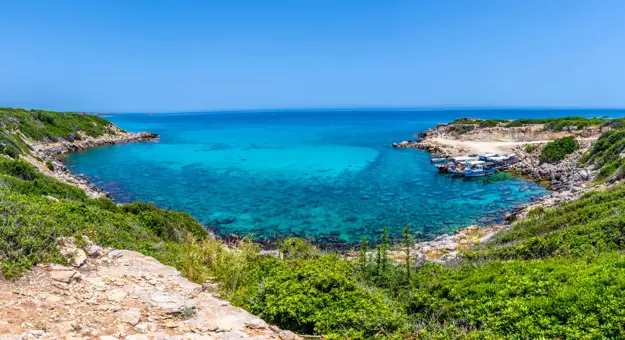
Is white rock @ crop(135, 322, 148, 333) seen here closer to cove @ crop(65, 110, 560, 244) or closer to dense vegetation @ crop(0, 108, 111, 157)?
cove @ crop(65, 110, 560, 244)

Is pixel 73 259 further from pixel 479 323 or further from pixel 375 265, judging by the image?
pixel 479 323

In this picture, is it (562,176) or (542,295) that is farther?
(562,176)

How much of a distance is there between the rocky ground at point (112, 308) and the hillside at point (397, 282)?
18.8 inches

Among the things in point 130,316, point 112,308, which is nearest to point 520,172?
point 130,316

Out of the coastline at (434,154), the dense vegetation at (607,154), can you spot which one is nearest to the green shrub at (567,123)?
the coastline at (434,154)

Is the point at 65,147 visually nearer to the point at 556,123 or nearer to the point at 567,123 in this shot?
the point at 556,123

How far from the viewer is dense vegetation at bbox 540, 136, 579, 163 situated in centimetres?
3891

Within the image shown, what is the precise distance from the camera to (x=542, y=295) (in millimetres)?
5945

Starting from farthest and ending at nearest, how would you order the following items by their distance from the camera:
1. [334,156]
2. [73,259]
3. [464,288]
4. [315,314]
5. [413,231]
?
1. [334,156]
2. [413,231]
3. [73,259]
4. [464,288]
5. [315,314]

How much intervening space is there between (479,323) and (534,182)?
33.2 m

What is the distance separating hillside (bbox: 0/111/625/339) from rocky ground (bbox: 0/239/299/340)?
0.48m

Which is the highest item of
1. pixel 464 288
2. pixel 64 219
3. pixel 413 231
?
pixel 64 219

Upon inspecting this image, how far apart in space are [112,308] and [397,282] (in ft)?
20.9

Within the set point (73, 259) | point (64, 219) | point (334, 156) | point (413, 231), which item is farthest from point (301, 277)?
point (334, 156)
